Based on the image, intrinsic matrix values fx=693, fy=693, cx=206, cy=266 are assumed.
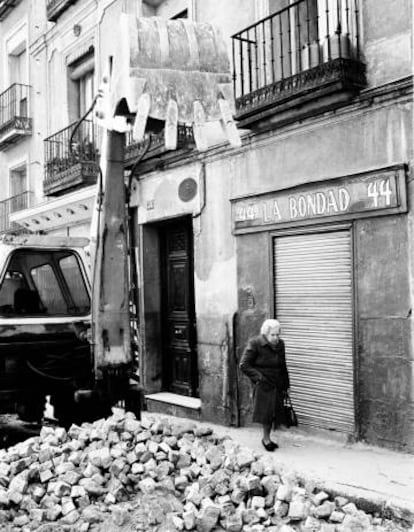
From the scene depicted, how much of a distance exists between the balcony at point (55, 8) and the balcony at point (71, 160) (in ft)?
7.53

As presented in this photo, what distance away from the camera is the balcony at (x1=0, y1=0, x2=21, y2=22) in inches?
640

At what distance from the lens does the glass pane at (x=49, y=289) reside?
7219mm

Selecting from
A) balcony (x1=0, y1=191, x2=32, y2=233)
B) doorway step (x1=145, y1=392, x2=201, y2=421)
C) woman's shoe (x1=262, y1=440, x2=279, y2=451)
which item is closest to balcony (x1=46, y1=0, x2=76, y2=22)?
balcony (x1=0, y1=191, x2=32, y2=233)

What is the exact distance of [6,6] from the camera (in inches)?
650

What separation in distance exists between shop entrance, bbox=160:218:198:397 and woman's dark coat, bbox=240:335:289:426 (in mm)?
3144

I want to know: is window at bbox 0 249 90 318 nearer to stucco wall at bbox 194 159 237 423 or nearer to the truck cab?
the truck cab

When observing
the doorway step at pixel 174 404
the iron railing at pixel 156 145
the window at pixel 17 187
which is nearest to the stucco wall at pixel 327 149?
the iron railing at pixel 156 145

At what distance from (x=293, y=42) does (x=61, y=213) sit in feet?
19.9

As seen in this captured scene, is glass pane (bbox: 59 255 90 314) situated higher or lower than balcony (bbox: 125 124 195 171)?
lower

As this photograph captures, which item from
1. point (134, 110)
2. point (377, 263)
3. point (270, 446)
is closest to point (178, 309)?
point (270, 446)

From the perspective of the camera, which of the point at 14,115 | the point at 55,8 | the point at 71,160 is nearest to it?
the point at 71,160

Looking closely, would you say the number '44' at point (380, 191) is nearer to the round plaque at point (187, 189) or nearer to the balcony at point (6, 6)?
the round plaque at point (187, 189)

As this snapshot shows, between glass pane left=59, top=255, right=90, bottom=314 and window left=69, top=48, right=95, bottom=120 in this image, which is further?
window left=69, top=48, right=95, bottom=120

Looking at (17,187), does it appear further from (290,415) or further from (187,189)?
(290,415)
